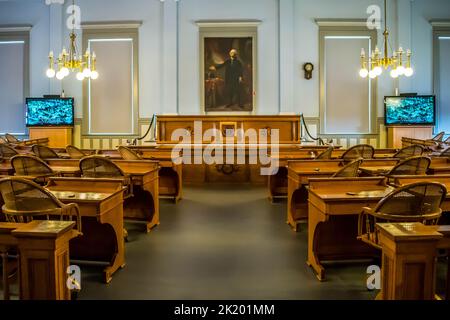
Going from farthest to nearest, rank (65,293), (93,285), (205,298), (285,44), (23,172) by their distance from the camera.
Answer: (285,44) < (23,172) < (93,285) < (205,298) < (65,293)

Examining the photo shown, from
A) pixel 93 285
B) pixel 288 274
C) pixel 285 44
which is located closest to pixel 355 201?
pixel 288 274

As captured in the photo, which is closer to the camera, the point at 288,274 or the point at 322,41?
the point at 288,274

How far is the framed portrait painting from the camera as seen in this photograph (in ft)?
40.7

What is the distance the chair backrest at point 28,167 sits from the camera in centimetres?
525

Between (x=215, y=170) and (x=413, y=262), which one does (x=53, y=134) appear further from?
(x=413, y=262)

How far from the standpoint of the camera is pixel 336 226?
174 inches

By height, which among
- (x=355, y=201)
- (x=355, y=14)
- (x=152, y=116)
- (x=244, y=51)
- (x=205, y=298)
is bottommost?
(x=205, y=298)

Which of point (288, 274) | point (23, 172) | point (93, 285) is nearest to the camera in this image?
point (93, 285)

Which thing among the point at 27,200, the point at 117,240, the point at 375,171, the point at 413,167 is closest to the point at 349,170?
the point at 375,171

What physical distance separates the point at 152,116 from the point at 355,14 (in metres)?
6.77

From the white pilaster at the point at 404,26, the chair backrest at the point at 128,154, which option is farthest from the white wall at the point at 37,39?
the white pilaster at the point at 404,26

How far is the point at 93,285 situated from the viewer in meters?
3.81

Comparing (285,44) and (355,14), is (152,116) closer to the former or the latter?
(285,44)

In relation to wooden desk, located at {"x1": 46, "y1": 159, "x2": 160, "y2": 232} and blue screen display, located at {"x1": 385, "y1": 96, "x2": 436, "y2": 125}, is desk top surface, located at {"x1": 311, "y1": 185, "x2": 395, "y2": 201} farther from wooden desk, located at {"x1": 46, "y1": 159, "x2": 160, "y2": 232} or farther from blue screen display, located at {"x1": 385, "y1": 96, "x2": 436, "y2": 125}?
blue screen display, located at {"x1": 385, "y1": 96, "x2": 436, "y2": 125}
